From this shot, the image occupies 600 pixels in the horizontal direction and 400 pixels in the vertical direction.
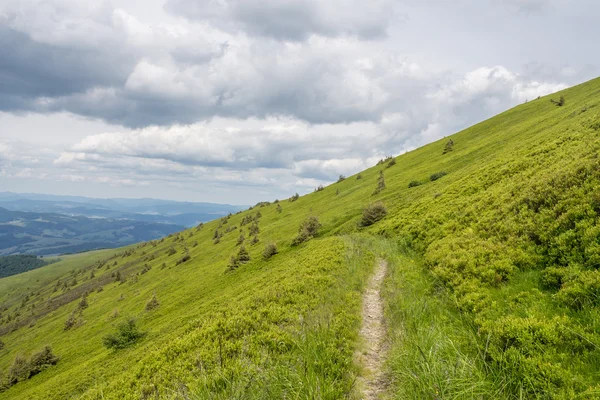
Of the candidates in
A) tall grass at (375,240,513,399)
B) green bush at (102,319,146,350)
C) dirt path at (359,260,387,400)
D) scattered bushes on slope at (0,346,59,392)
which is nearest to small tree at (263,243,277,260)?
green bush at (102,319,146,350)

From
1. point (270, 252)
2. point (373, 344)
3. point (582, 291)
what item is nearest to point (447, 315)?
point (373, 344)

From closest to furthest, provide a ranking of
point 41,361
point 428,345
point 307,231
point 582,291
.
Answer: point 428,345, point 582,291, point 41,361, point 307,231

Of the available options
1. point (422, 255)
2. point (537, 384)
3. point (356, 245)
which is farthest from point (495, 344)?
point (356, 245)

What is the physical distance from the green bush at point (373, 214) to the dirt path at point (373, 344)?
67.4 feet

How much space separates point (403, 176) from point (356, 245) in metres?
39.0

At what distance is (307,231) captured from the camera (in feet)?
149

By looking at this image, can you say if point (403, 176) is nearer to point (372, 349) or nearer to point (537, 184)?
point (537, 184)

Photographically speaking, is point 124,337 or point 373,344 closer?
point 373,344

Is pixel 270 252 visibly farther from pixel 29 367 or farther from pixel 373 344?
pixel 29 367

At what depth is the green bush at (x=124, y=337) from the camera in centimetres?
2991

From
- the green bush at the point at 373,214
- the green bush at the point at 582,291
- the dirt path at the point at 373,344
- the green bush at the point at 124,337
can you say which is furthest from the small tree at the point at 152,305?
the green bush at the point at 582,291

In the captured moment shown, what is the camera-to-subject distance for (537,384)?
6.74 metres

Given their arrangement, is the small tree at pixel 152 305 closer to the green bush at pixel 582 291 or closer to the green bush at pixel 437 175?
the green bush at pixel 437 175

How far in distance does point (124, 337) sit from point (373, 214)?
105 feet
